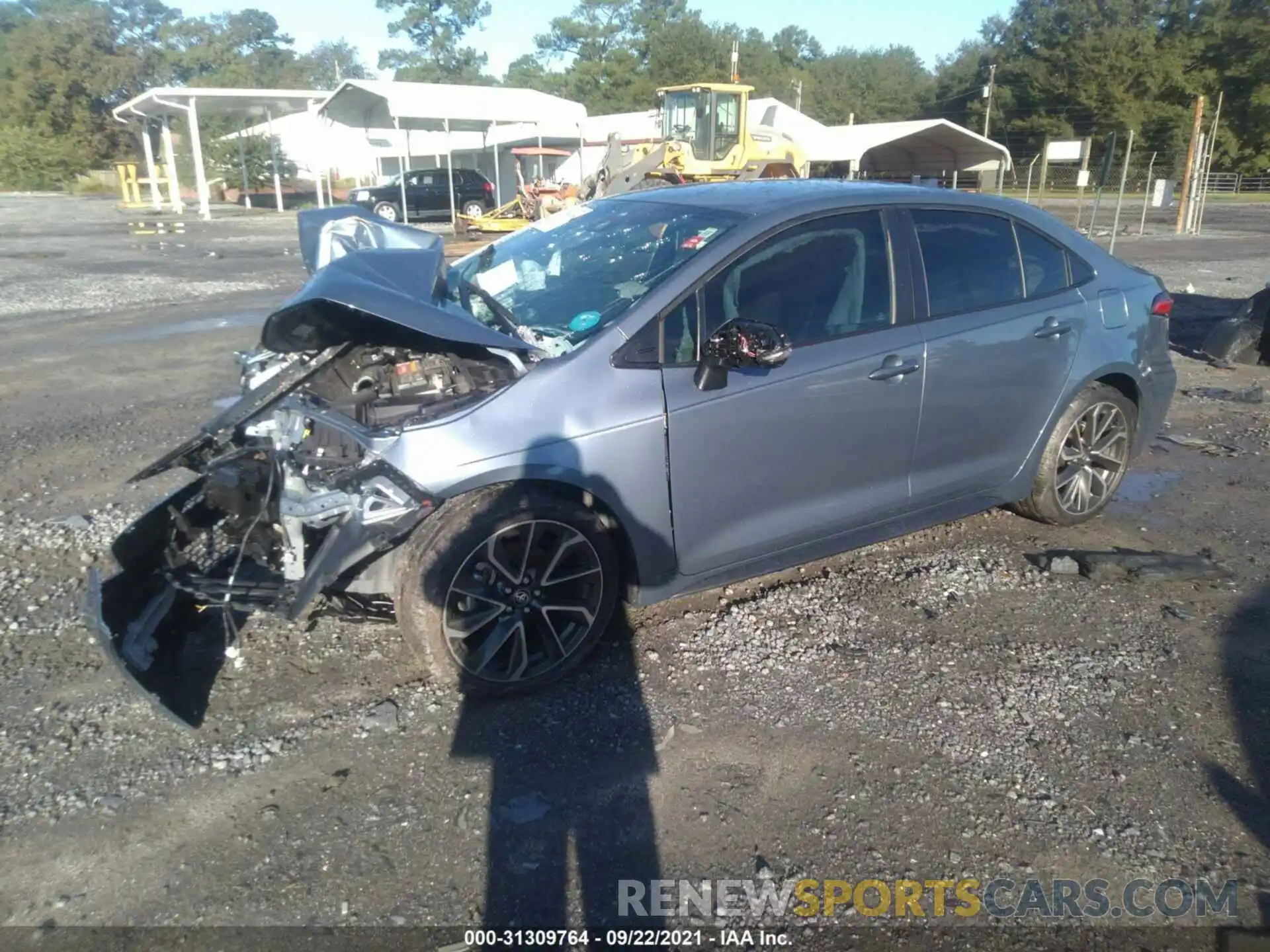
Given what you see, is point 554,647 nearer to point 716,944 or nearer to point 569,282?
point 716,944

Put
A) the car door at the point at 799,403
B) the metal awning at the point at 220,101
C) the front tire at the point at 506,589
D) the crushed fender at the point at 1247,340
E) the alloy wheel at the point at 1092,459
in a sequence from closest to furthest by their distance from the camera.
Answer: the front tire at the point at 506,589 < the car door at the point at 799,403 < the alloy wheel at the point at 1092,459 < the crushed fender at the point at 1247,340 < the metal awning at the point at 220,101

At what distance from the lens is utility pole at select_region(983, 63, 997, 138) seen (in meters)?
55.6

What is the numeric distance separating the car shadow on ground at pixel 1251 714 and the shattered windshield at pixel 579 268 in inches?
104

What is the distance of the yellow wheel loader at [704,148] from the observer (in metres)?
22.6

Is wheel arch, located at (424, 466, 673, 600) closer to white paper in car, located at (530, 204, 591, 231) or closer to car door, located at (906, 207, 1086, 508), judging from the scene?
car door, located at (906, 207, 1086, 508)

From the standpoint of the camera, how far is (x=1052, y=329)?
4.57 meters

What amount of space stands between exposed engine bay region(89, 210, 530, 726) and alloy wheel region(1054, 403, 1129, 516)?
9.74 ft

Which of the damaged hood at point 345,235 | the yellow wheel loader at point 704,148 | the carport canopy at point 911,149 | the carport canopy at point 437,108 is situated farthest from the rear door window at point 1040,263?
the carport canopy at point 911,149

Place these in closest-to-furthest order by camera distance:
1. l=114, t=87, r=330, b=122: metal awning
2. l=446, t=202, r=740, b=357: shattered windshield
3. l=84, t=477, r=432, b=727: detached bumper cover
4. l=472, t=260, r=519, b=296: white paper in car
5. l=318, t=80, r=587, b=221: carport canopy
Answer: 1. l=84, t=477, r=432, b=727: detached bumper cover
2. l=446, t=202, r=740, b=357: shattered windshield
3. l=472, t=260, r=519, b=296: white paper in car
4. l=318, t=80, r=587, b=221: carport canopy
5. l=114, t=87, r=330, b=122: metal awning

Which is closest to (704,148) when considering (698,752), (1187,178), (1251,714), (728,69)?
(1187,178)

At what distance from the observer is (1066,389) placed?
4.71 m

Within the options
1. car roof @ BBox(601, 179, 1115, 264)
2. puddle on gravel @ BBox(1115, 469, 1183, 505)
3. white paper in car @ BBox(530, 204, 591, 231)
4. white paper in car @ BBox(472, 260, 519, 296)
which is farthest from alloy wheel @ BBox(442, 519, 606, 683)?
puddle on gravel @ BBox(1115, 469, 1183, 505)

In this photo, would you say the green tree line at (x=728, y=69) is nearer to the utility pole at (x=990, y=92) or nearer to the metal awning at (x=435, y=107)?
the utility pole at (x=990, y=92)

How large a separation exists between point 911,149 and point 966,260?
39.0 metres
